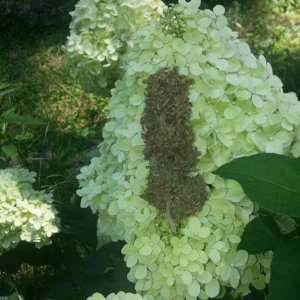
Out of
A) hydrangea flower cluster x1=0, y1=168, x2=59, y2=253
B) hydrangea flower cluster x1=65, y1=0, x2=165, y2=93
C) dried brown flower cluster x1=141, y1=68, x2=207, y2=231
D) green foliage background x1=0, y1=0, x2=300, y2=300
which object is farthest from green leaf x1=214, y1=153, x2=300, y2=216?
hydrangea flower cluster x1=65, y1=0, x2=165, y2=93

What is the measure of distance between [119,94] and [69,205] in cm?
48

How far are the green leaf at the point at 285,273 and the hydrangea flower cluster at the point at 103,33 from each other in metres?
0.88

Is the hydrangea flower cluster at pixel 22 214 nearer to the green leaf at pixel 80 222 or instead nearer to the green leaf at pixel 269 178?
the green leaf at pixel 80 222

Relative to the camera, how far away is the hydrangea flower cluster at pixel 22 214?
143 cm

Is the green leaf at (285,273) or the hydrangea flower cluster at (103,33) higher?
the green leaf at (285,273)

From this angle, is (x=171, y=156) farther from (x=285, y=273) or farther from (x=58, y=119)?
(x=58, y=119)

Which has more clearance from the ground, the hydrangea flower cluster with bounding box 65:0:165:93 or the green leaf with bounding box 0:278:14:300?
the hydrangea flower cluster with bounding box 65:0:165:93

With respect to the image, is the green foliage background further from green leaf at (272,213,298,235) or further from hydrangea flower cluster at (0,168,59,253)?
green leaf at (272,213,298,235)

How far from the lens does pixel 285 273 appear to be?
93 cm

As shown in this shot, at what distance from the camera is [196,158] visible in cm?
99

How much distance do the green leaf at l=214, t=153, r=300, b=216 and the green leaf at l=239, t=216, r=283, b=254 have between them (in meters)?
0.08

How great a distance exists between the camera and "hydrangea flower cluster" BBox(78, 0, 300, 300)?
997 mm

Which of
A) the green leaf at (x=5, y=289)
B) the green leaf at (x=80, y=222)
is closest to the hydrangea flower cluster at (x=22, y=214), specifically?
the green leaf at (x=80, y=222)

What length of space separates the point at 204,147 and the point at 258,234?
0.16 metres
